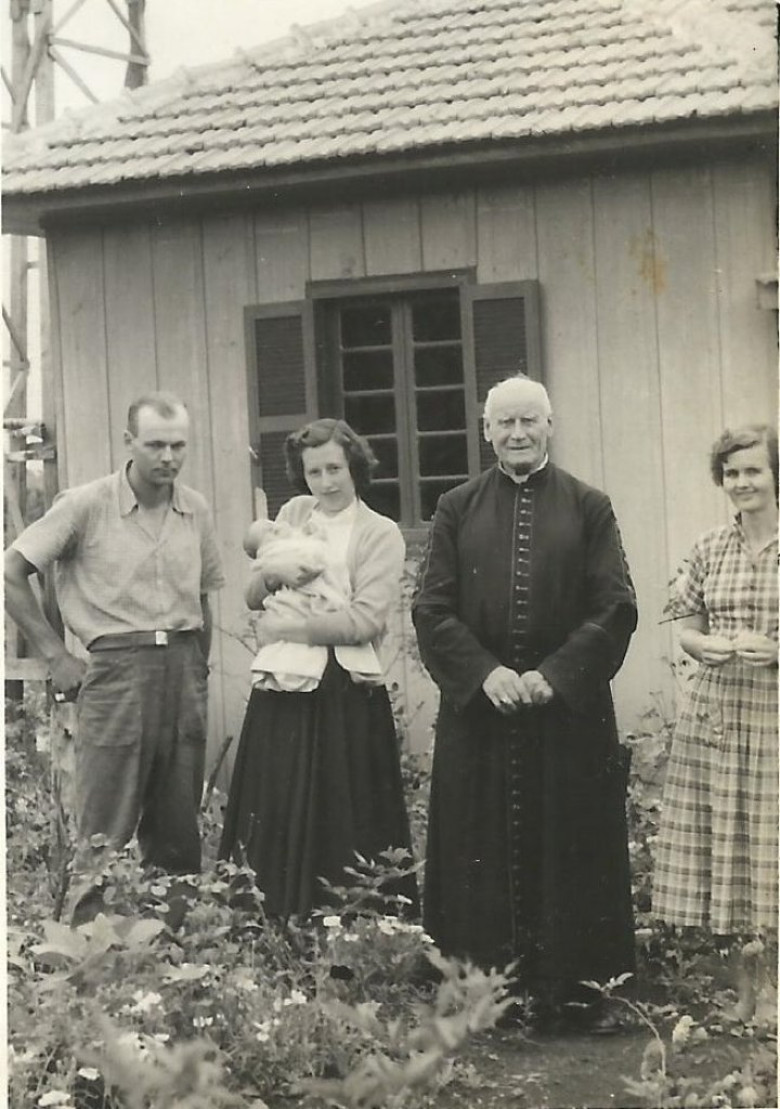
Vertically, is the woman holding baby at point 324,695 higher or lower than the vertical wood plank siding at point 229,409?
lower

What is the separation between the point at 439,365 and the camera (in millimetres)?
5988

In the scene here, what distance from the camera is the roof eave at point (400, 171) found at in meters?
5.38

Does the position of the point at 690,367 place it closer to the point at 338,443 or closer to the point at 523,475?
the point at 523,475

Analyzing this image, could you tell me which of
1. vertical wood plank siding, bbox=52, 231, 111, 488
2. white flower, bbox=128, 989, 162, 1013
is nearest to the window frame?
vertical wood plank siding, bbox=52, 231, 111, 488

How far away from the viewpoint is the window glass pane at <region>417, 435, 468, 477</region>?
5.91 meters

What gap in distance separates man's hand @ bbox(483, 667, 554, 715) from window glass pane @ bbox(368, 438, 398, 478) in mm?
2121

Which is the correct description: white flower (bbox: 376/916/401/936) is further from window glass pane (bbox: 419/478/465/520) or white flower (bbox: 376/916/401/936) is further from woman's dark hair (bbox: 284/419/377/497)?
window glass pane (bbox: 419/478/465/520)

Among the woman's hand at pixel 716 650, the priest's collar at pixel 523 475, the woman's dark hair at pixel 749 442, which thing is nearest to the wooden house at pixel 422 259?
the woman's dark hair at pixel 749 442

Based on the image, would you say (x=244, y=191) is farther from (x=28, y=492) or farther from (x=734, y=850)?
(x=734, y=850)

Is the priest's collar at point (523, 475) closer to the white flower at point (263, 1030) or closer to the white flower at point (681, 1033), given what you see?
the white flower at point (681, 1033)

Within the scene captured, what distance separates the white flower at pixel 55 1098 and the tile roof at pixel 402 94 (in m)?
3.62

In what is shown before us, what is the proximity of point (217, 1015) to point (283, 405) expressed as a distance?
10.3 ft

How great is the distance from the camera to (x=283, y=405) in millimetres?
6234

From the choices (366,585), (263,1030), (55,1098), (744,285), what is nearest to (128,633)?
(366,585)
